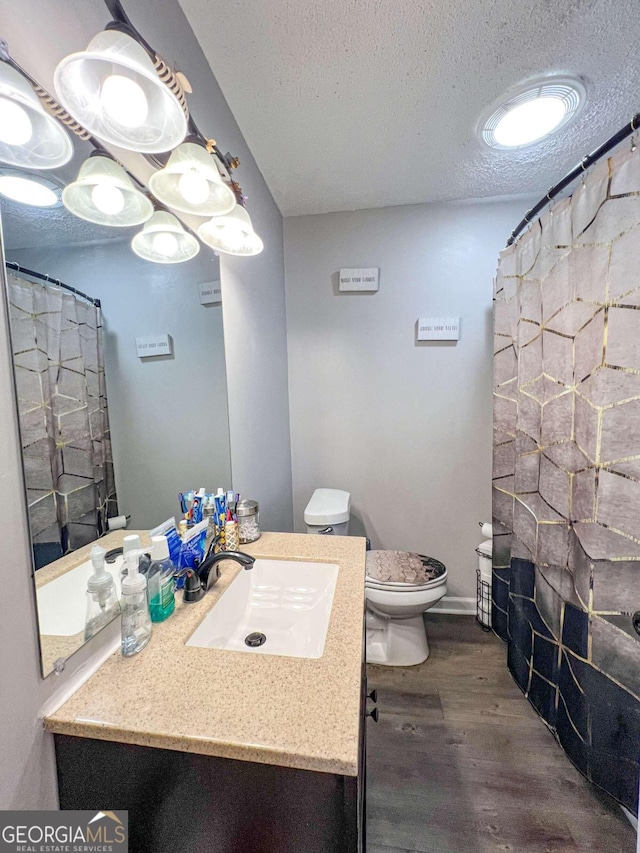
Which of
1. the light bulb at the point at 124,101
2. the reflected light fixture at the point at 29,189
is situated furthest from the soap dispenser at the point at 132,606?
the light bulb at the point at 124,101

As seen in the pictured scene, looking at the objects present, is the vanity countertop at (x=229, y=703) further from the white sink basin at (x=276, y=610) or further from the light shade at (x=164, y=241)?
the light shade at (x=164, y=241)

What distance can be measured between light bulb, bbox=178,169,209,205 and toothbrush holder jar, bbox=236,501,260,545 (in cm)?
96

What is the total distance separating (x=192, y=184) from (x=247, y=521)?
1054mm

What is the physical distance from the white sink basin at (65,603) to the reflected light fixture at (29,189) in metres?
0.67

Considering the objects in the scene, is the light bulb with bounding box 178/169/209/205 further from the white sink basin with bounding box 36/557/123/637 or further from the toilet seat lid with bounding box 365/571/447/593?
the toilet seat lid with bounding box 365/571/447/593

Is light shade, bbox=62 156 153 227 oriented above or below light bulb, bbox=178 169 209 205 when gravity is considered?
below

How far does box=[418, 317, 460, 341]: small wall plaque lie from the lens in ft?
6.36

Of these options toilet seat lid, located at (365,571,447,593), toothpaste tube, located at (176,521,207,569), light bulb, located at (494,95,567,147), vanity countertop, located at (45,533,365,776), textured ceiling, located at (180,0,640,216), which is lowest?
toilet seat lid, located at (365,571,447,593)

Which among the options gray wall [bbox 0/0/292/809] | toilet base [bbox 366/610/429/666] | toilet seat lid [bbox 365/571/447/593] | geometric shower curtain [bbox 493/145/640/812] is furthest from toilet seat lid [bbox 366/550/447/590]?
gray wall [bbox 0/0/292/809]

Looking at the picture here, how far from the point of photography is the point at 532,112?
131cm

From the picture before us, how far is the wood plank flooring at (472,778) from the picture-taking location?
963 mm

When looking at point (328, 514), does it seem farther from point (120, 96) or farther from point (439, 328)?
point (120, 96)

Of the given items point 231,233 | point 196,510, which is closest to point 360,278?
point 231,233

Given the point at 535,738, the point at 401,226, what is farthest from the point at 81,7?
the point at 535,738
